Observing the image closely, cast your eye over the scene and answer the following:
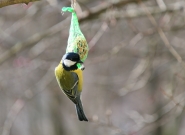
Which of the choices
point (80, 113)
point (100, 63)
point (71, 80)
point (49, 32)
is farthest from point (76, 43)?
point (100, 63)

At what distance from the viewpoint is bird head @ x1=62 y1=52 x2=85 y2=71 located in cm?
202

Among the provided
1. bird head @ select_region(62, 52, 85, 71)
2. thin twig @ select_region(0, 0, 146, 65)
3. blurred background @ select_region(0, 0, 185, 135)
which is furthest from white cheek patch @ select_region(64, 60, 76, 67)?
thin twig @ select_region(0, 0, 146, 65)

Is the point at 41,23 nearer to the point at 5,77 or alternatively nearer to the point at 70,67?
the point at 5,77

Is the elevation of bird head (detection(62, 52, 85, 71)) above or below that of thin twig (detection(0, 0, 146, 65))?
above

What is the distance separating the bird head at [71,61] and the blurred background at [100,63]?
126cm

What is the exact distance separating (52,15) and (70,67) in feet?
14.9

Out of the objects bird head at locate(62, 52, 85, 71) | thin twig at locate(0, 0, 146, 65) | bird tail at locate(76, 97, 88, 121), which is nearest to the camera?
bird head at locate(62, 52, 85, 71)

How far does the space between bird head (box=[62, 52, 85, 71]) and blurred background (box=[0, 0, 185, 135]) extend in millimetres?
1264

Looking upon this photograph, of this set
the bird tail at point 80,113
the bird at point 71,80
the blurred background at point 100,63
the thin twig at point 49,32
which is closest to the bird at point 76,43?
the bird at point 71,80

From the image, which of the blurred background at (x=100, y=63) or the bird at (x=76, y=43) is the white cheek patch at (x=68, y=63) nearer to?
the bird at (x=76, y=43)

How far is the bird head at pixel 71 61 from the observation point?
2.02 meters

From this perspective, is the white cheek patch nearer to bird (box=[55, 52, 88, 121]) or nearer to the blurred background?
bird (box=[55, 52, 88, 121])

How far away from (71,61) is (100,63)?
5.48 meters

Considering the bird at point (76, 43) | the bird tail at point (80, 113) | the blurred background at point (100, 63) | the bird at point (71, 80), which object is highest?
the bird at point (76, 43)
